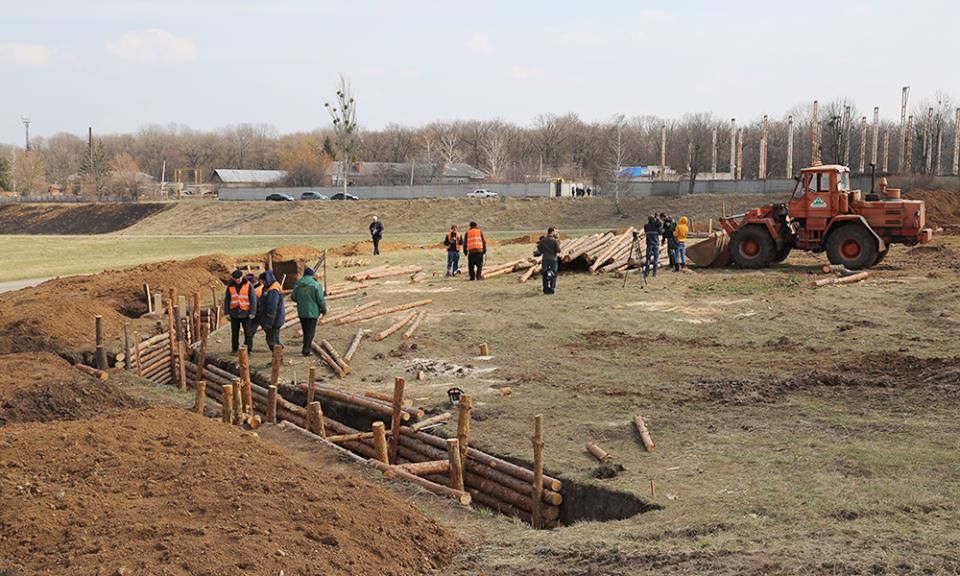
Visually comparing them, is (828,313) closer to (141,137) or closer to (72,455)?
(72,455)

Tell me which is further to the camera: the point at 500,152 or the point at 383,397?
the point at 500,152

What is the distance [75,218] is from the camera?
77.1 m

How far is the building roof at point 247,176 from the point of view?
342 ft

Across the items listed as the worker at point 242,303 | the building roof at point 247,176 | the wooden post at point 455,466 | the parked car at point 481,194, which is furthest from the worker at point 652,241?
the building roof at point 247,176

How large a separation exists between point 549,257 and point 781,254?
803 centimetres

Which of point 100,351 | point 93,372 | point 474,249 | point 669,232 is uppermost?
point 669,232

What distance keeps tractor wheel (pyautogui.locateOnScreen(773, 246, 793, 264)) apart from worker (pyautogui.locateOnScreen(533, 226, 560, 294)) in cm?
752

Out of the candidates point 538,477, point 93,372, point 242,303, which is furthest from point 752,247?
point 538,477

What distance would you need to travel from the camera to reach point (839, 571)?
688 cm

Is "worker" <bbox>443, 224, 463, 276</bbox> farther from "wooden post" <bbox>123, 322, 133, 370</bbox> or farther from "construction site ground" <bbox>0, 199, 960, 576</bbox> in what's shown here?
"wooden post" <bbox>123, 322, 133, 370</bbox>

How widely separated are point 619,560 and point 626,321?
466 inches

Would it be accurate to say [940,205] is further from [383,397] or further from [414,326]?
[383,397]

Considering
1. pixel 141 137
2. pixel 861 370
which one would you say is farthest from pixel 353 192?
pixel 141 137

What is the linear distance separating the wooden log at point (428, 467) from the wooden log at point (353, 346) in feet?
18.8
